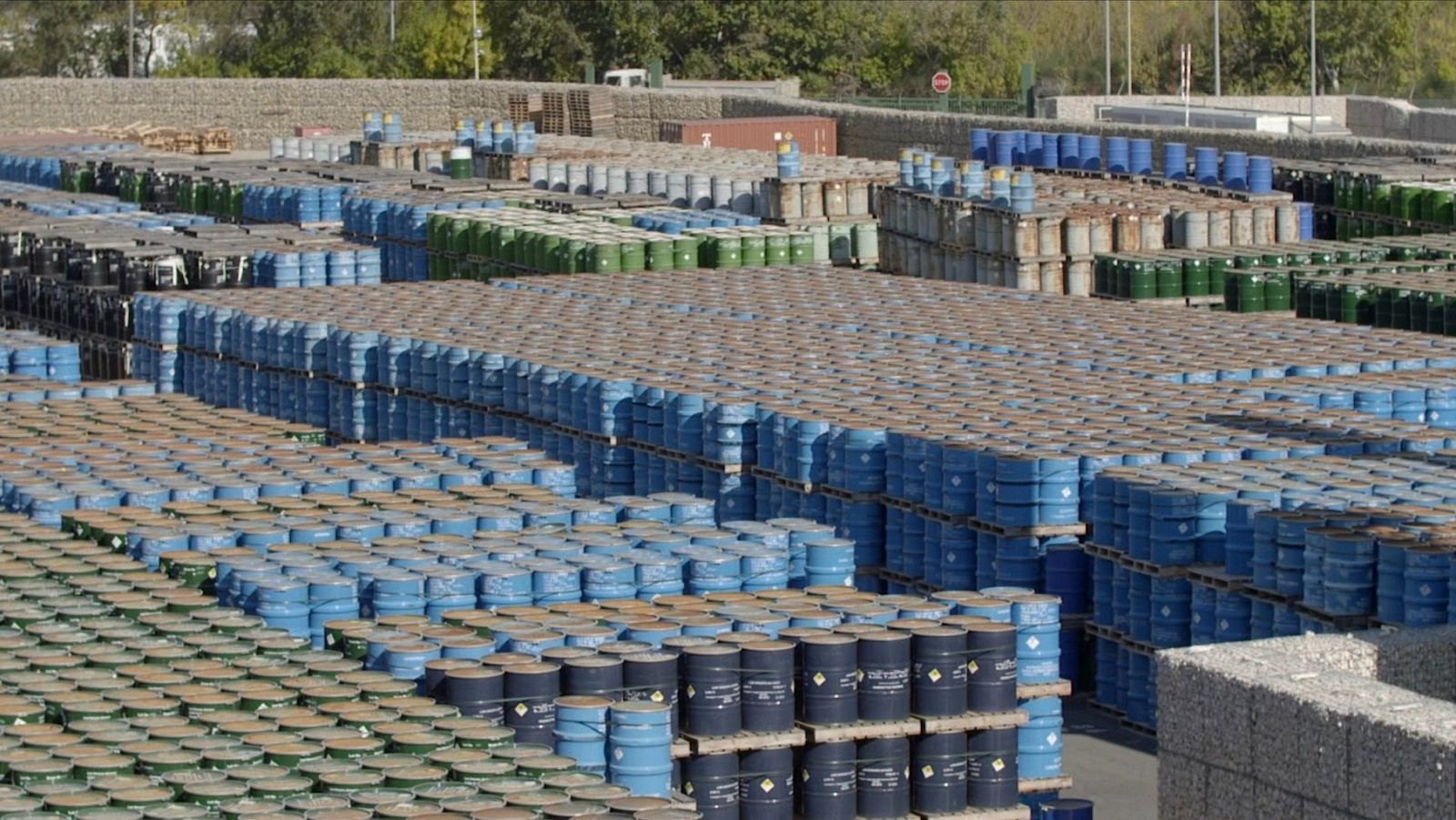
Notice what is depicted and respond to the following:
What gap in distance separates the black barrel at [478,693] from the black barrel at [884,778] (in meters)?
1.88

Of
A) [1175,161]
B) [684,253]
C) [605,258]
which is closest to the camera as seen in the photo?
[605,258]

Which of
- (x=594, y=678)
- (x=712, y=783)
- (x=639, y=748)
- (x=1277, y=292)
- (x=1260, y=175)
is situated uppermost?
(x=1260, y=175)

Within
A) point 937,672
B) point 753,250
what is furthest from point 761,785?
point 753,250

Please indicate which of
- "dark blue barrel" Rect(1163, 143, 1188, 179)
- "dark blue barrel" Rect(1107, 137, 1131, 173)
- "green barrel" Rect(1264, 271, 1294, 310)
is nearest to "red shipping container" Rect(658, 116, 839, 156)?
"dark blue barrel" Rect(1107, 137, 1131, 173)

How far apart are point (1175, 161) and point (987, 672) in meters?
25.6

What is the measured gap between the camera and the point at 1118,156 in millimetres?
40938

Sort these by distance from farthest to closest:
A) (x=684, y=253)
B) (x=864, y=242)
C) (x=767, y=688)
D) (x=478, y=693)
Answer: (x=864, y=242)
(x=684, y=253)
(x=767, y=688)
(x=478, y=693)

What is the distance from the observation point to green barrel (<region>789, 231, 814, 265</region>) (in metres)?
34.0

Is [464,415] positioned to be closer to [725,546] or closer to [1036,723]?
[725,546]

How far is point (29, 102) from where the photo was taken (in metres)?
66.3

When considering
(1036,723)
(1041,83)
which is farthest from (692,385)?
(1041,83)

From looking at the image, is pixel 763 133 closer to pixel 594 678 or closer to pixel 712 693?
pixel 712 693

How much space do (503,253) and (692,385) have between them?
12.8 m

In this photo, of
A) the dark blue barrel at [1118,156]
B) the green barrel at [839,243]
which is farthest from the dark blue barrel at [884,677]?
the dark blue barrel at [1118,156]
